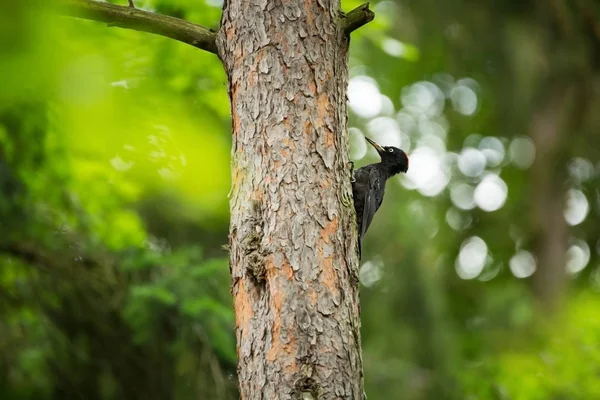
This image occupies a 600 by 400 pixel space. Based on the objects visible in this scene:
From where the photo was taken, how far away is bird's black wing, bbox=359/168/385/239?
4.48 metres

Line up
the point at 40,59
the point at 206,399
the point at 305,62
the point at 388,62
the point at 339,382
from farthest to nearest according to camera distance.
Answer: the point at 388,62, the point at 206,399, the point at 305,62, the point at 339,382, the point at 40,59

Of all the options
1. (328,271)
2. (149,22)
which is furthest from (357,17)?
(328,271)

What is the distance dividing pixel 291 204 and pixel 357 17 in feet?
2.58

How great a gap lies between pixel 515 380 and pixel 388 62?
565cm

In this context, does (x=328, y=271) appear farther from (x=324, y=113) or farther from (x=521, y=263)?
(x=521, y=263)

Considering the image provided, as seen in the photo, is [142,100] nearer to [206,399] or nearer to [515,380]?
[206,399]

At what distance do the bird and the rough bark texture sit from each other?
1.41 m

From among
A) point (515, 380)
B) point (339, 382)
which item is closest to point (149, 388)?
point (339, 382)

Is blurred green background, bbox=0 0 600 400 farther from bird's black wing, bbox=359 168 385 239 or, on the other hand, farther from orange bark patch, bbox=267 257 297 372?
bird's black wing, bbox=359 168 385 239

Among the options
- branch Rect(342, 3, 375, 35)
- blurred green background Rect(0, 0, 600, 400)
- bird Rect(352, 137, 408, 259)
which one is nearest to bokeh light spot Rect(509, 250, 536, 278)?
blurred green background Rect(0, 0, 600, 400)

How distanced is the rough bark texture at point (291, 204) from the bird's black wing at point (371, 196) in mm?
1576

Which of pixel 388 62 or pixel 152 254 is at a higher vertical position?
pixel 388 62

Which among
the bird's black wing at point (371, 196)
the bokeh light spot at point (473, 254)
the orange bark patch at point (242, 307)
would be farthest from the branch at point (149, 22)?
the bokeh light spot at point (473, 254)

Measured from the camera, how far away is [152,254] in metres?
4.84
